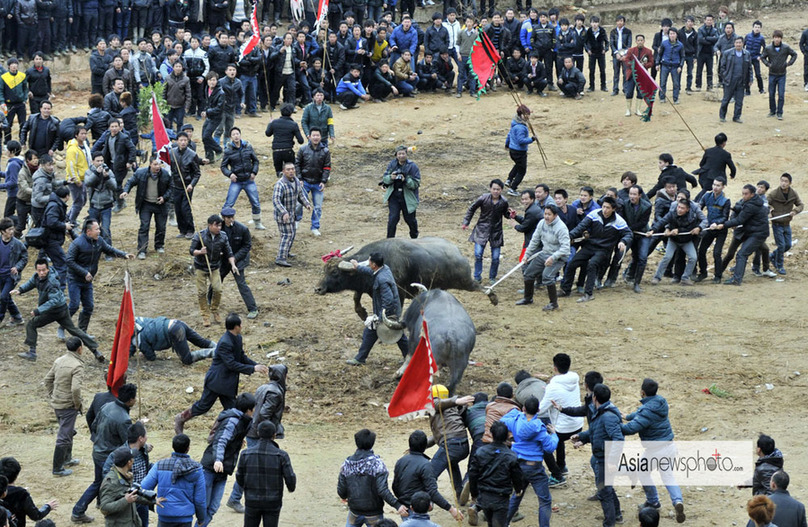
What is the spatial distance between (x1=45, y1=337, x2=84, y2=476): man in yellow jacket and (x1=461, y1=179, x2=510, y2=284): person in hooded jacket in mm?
7036

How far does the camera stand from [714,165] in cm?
1883

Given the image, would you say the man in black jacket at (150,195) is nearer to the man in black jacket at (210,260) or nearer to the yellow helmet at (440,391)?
the man in black jacket at (210,260)

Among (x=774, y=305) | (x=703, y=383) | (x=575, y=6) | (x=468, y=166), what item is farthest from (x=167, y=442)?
(x=575, y=6)

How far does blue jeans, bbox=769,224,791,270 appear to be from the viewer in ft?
57.9

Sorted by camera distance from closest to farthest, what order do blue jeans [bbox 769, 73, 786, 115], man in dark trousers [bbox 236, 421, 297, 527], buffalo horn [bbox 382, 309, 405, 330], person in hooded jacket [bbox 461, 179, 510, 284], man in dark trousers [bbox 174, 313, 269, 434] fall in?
1. man in dark trousers [bbox 236, 421, 297, 527]
2. man in dark trousers [bbox 174, 313, 269, 434]
3. buffalo horn [bbox 382, 309, 405, 330]
4. person in hooded jacket [bbox 461, 179, 510, 284]
5. blue jeans [bbox 769, 73, 786, 115]

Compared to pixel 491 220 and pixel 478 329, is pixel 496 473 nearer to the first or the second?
pixel 478 329

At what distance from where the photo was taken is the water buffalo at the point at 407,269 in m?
14.9

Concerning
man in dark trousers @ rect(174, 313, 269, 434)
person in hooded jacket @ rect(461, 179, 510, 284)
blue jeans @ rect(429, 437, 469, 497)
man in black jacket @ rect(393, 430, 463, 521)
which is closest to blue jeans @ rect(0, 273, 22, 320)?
A: man in dark trousers @ rect(174, 313, 269, 434)

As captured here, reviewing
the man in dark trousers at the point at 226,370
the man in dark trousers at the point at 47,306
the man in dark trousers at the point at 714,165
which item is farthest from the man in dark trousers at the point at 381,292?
→ the man in dark trousers at the point at 714,165

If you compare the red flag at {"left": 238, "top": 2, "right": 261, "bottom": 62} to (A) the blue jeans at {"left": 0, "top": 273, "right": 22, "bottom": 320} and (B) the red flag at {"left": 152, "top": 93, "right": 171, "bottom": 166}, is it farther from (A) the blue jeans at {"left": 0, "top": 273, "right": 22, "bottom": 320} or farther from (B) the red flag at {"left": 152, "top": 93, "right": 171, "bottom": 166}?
(A) the blue jeans at {"left": 0, "top": 273, "right": 22, "bottom": 320}

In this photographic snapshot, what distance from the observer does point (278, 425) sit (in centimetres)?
1107

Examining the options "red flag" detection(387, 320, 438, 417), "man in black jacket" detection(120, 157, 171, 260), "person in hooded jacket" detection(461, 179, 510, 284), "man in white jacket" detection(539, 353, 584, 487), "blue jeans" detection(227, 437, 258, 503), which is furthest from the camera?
"man in black jacket" detection(120, 157, 171, 260)

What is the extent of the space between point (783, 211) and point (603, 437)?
8.96 metres

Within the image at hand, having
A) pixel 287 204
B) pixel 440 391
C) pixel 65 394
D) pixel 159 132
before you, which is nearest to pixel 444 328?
pixel 440 391
